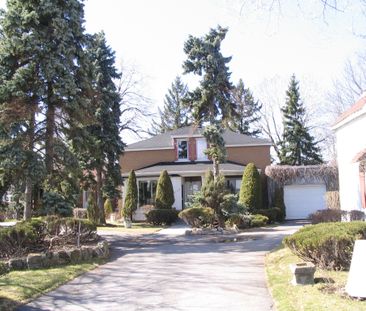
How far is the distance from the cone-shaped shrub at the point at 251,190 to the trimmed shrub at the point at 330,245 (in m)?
18.9

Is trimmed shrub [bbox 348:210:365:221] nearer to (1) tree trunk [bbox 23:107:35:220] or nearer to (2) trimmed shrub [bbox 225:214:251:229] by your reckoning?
(2) trimmed shrub [bbox 225:214:251:229]

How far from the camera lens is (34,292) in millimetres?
9938

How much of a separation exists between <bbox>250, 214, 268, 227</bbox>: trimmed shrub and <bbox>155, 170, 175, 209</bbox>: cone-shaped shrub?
6003 mm

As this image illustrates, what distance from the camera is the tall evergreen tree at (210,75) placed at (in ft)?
94.8

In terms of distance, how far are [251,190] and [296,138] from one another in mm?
17717

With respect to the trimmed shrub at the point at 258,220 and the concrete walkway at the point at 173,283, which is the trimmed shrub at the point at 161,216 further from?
the concrete walkway at the point at 173,283

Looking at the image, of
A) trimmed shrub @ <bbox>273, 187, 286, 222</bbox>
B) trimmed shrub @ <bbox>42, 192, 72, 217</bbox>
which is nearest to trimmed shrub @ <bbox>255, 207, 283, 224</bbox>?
trimmed shrub @ <bbox>273, 187, 286, 222</bbox>

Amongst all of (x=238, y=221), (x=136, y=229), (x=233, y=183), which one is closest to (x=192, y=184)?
(x=233, y=183)

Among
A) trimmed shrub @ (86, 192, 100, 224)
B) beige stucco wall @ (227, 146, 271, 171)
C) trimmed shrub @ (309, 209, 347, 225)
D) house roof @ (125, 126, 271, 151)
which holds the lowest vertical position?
trimmed shrub @ (309, 209, 347, 225)

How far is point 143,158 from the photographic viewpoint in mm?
37188

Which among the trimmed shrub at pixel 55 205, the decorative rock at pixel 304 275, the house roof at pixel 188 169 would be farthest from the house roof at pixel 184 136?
the decorative rock at pixel 304 275

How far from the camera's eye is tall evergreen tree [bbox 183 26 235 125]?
28906 mm

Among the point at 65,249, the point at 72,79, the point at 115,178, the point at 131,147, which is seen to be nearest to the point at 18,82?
the point at 72,79

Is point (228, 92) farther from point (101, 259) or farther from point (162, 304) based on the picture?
point (162, 304)
